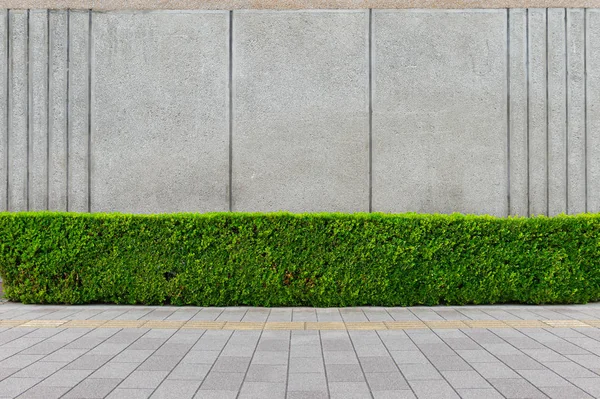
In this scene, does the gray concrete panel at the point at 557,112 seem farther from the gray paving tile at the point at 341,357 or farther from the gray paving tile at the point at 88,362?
the gray paving tile at the point at 88,362

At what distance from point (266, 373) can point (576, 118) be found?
302 inches

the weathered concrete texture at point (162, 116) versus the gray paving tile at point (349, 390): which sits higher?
the weathered concrete texture at point (162, 116)

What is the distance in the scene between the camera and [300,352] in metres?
5.02

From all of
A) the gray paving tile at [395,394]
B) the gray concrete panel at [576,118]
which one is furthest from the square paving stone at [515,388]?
the gray concrete panel at [576,118]

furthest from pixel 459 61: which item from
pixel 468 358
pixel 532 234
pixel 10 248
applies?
pixel 10 248

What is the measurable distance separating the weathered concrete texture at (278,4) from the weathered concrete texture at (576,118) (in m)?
0.79

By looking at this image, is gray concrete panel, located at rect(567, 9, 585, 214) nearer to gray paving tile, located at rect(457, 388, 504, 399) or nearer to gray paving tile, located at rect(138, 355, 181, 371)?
gray paving tile, located at rect(457, 388, 504, 399)

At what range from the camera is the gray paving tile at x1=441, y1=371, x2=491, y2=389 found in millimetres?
4023

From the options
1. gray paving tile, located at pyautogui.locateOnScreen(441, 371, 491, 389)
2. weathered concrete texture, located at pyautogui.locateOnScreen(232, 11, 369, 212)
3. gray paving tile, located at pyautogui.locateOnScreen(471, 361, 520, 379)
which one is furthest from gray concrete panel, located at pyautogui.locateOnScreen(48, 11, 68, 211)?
gray paving tile, located at pyautogui.locateOnScreen(471, 361, 520, 379)

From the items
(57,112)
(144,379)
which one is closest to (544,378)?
(144,379)

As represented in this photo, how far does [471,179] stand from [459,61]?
Answer: 2254 mm

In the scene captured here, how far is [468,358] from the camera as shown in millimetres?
4766

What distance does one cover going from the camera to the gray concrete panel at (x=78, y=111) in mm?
8625

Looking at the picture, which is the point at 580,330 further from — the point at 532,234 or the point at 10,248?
the point at 10,248
